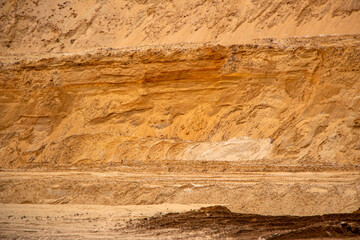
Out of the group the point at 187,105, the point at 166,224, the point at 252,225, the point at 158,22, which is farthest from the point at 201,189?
the point at 158,22

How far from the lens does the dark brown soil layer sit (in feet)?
27.4

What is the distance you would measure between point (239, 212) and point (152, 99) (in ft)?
19.7

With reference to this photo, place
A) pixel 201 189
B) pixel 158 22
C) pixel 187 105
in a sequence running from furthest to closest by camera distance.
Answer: pixel 158 22
pixel 187 105
pixel 201 189

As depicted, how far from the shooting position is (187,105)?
1526 centimetres

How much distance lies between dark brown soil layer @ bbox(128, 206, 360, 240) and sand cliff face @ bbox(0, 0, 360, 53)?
7991mm

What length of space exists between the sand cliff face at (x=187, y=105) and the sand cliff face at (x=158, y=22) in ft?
6.67

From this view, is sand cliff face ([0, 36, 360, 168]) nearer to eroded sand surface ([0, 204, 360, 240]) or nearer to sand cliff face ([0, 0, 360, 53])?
sand cliff face ([0, 0, 360, 53])

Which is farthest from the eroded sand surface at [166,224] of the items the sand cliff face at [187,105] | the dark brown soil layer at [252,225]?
the sand cliff face at [187,105]

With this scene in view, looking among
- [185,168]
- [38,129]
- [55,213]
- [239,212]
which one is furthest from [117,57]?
[239,212]

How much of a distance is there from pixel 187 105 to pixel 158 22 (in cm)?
491

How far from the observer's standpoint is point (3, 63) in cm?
1700

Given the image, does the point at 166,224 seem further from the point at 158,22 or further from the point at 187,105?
the point at 158,22

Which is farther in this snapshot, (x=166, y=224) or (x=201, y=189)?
(x=201, y=189)

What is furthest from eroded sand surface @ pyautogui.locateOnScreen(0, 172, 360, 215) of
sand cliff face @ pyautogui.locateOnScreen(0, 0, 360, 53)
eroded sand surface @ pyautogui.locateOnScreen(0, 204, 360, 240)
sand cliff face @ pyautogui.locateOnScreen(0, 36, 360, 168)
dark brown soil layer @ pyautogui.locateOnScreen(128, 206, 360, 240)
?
sand cliff face @ pyautogui.locateOnScreen(0, 0, 360, 53)
